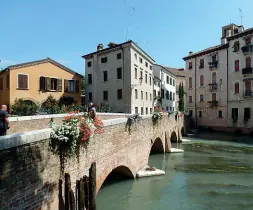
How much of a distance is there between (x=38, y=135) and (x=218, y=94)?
37498 mm

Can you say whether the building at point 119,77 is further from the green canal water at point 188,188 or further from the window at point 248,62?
the window at point 248,62

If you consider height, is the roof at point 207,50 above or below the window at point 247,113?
above

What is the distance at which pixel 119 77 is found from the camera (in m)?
29.4

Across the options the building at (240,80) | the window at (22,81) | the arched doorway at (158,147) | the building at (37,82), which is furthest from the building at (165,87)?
the window at (22,81)

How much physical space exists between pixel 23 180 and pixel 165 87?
4004 centimetres

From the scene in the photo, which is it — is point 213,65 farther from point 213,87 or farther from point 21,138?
point 21,138

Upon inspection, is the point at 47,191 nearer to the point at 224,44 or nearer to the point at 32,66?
the point at 32,66

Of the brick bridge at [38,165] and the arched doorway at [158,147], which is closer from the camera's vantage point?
the brick bridge at [38,165]

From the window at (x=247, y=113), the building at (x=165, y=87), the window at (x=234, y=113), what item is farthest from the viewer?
the building at (x=165, y=87)

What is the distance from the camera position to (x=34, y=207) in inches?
209

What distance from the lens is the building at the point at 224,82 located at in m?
33.8

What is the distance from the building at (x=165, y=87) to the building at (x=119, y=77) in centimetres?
697

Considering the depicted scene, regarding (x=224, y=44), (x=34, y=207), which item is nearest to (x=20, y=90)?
(x=34, y=207)

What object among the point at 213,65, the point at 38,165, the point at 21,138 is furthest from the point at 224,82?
the point at 21,138
